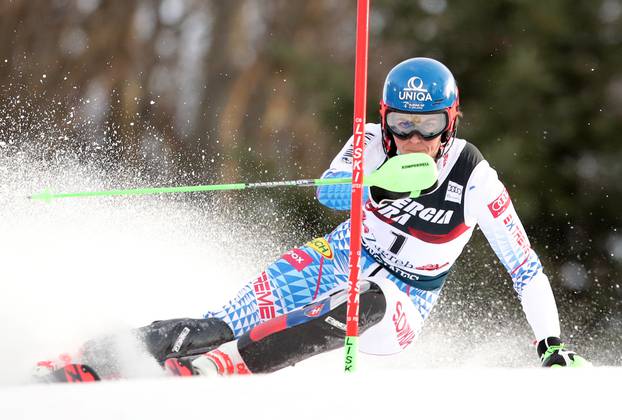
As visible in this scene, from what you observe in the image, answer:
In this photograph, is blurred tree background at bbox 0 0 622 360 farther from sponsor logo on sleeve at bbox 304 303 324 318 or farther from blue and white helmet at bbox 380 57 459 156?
sponsor logo on sleeve at bbox 304 303 324 318

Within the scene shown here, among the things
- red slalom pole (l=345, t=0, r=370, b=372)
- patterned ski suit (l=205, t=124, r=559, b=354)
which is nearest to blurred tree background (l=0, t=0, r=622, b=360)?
patterned ski suit (l=205, t=124, r=559, b=354)

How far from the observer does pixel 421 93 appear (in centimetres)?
385

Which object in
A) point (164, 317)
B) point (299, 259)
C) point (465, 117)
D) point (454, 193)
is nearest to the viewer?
point (454, 193)

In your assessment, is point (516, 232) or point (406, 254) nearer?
point (516, 232)

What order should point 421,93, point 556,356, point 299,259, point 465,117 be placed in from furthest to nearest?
point 465,117 → point 299,259 → point 421,93 → point 556,356

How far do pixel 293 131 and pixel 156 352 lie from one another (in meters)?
10.0

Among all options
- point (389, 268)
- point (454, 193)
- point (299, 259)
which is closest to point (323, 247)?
point (299, 259)

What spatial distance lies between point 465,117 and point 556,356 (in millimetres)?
6440

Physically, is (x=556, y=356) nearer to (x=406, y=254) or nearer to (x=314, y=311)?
(x=406, y=254)

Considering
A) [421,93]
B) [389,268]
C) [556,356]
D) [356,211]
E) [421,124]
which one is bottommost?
[556,356]

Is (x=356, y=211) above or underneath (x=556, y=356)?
above

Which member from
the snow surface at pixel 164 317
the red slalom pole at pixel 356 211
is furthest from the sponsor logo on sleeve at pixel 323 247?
the red slalom pole at pixel 356 211

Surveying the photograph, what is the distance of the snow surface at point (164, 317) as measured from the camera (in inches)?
95.3

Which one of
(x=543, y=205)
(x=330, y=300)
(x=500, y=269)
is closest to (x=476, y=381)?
(x=330, y=300)
